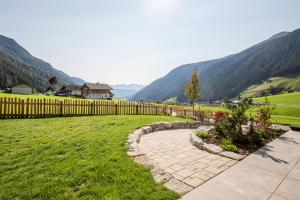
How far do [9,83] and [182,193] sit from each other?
13558 centimetres

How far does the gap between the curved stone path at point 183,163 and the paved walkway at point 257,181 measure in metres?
0.22

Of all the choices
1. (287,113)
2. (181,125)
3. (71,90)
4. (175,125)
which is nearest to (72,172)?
(175,125)

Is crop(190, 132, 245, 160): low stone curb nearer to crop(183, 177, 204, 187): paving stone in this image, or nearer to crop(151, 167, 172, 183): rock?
crop(183, 177, 204, 187): paving stone

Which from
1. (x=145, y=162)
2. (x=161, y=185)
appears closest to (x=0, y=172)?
(x=145, y=162)

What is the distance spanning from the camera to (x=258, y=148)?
6.33 m

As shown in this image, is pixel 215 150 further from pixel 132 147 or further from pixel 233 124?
pixel 132 147

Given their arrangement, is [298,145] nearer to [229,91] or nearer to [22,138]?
[22,138]

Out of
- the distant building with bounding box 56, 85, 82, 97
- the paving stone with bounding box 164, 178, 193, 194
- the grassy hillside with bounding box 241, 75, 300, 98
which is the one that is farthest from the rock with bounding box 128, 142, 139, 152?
the grassy hillside with bounding box 241, 75, 300, 98

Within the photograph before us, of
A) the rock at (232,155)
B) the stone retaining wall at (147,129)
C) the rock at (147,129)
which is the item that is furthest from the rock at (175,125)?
the rock at (232,155)

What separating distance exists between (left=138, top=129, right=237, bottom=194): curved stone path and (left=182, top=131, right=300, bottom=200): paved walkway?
0.22 meters

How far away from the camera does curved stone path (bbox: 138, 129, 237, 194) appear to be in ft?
12.2

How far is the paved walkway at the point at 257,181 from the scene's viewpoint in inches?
128

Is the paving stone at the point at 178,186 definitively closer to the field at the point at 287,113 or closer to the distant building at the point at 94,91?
the field at the point at 287,113

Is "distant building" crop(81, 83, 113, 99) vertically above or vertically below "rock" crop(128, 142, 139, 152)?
above
